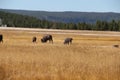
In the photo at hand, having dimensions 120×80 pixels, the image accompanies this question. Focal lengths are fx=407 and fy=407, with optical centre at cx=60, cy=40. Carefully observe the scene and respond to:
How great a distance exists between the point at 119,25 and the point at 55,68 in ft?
424

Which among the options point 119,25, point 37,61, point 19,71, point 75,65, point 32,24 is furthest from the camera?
point 32,24

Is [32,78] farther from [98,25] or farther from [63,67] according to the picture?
[98,25]

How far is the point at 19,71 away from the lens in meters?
16.3

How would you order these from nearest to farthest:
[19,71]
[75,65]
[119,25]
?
[19,71], [75,65], [119,25]

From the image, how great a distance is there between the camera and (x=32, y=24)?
19125 centimetres

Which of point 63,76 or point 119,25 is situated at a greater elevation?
point 63,76

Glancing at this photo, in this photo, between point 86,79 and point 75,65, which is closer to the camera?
point 86,79

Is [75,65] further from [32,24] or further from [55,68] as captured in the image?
[32,24]

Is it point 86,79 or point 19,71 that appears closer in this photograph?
point 86,79

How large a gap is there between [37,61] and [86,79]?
15.4 ft

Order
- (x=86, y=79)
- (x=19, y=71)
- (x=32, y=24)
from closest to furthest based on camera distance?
(x=86, y=79), (x=19, y=71), (x=32, y=24)

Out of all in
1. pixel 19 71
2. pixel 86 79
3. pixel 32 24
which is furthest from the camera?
pixel 32 24

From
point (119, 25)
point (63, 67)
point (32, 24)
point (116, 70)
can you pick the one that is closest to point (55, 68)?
point (63, 67)

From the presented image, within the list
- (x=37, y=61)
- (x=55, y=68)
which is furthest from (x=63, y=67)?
(x=37, y=61)
